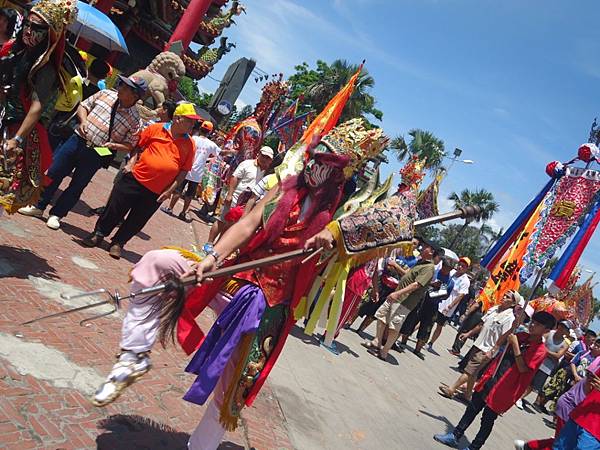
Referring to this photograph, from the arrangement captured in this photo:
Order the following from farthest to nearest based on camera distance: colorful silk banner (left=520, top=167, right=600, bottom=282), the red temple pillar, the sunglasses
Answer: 1. the red temple pillar
2. colorful silk banner (left=520, top=167, right=600, bottom=282)
3. the sunglasses

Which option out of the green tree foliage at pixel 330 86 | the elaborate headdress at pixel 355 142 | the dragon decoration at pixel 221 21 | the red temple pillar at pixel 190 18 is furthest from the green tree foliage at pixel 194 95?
the elaborate headdress at pixel 355 142

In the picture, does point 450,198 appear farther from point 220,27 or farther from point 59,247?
point 59,247

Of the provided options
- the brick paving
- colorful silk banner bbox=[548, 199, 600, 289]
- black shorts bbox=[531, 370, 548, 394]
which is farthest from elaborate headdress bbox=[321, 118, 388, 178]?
black shorts bbox=[531, 370, 548, 394]

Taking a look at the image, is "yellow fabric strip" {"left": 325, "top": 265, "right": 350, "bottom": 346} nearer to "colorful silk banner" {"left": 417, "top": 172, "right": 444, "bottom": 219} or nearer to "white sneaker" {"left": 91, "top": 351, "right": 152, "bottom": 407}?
"white sneaker" {"left": 91, "top": 351, "right": 152, "bottom": 407}

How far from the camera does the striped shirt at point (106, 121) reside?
6332 millimetres

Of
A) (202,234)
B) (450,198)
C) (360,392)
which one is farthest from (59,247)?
(450,198)

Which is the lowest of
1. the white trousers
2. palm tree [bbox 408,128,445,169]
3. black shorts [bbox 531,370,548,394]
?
black shorts [bbox 531,370,548,394]

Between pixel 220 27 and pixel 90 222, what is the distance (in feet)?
69.3

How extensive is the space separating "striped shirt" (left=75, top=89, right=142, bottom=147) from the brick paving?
1203 millimetres

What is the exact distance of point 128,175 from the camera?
6.45 meters

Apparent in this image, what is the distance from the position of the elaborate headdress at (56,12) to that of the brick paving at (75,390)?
1.99 m

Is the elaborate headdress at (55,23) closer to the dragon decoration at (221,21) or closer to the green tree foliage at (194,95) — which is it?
the dragon decoration at (221,21)

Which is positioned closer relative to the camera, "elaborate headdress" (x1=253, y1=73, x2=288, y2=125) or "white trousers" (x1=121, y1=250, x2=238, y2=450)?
"white trousers" (x1=121, y1=250, x2=238, y2=450)

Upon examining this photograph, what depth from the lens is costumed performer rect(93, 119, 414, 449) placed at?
9.97 ft
